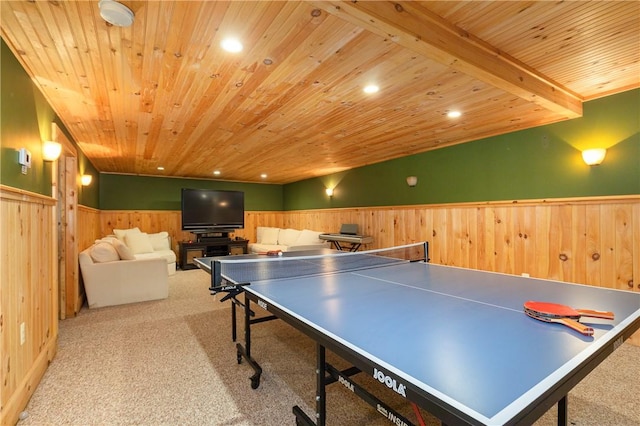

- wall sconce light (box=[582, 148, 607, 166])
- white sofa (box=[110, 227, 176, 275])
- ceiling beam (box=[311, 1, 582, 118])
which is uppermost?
ceiling beam (box=[311, 1, 582, 118])

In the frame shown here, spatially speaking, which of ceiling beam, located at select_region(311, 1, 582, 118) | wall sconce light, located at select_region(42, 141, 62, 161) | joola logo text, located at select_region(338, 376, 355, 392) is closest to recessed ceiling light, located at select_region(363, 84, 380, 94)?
ceiling beam, located at select_region(311, 1, 582, 118)

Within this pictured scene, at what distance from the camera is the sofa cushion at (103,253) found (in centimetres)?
409

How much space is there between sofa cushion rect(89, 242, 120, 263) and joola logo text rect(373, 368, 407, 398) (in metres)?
4.50

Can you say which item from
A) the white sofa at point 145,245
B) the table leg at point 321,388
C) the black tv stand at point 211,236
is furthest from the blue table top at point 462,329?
the black tv stand at point 211,236

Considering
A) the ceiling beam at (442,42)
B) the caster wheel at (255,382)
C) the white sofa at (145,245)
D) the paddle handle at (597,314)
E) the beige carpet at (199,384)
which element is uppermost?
the ceiling beam at (442,42)

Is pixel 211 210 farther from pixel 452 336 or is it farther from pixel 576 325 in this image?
pixel 576 325

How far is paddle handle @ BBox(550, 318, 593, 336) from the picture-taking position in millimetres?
1070

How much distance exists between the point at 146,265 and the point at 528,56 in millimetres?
4996

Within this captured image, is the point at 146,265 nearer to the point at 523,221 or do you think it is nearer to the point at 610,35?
the point at 523,221

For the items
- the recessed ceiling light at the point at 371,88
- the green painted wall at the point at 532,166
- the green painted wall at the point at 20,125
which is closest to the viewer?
the green painted wall at the point at 20,125

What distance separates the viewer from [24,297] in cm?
208

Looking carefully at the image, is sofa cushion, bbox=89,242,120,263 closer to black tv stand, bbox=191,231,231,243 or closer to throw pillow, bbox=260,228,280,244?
black tv stand, bbox=191,231,231,243

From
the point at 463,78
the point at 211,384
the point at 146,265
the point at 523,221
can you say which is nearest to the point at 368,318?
the point at 211,384

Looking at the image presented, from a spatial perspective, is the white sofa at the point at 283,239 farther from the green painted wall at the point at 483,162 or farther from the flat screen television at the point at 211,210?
the green painted wall at the point at 483,162
